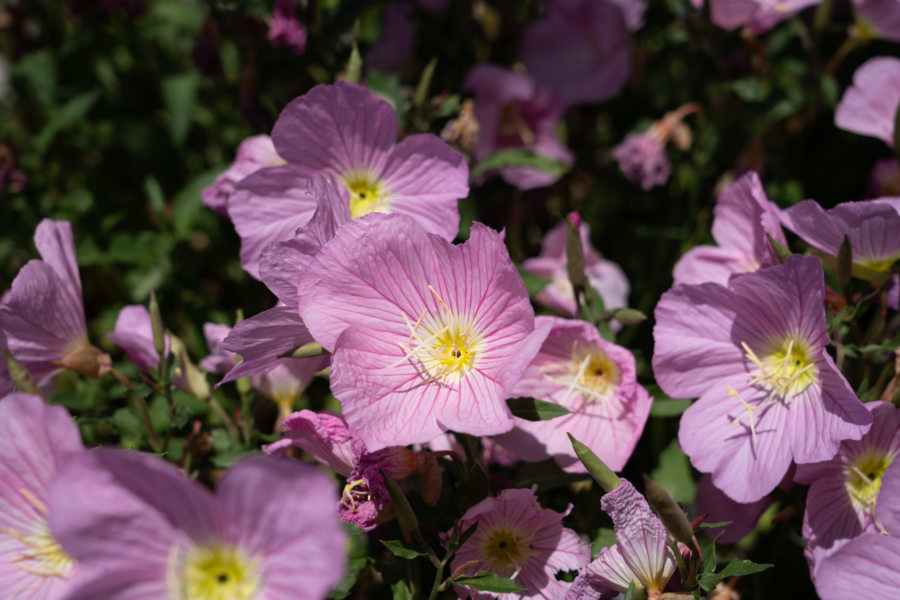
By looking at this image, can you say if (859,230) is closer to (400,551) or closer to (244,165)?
(400,551)

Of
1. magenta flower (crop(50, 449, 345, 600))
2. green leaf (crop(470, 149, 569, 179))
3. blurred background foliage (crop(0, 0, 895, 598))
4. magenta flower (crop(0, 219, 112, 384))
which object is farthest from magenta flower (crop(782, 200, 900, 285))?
magenta flower (crop(0, 219, 112, 384))

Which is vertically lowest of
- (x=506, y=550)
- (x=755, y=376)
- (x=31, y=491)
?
(x=506, y=550)

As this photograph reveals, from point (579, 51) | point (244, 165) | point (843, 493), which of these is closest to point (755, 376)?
point (843, 493)

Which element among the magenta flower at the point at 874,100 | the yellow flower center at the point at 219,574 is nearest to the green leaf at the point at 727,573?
the yellow flower center at the point at 219,574

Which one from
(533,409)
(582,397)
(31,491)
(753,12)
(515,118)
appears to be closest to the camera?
(31,491)

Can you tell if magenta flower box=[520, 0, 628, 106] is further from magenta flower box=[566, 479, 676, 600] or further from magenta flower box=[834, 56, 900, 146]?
magenta flower box=[566, 479, 676, 600]

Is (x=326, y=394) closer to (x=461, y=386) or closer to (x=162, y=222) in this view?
(x=162, y=222)
